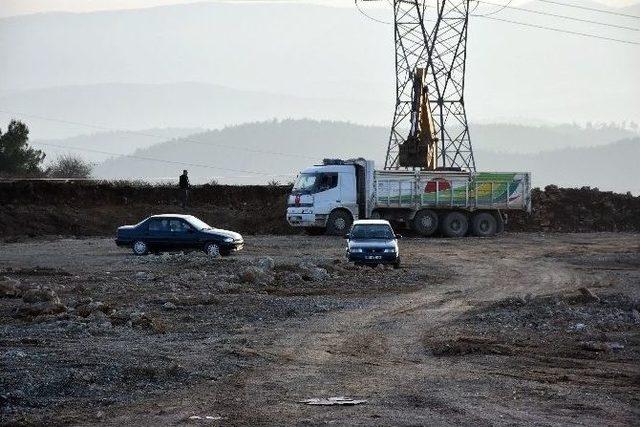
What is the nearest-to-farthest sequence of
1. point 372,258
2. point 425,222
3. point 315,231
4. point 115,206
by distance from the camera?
point 372,258 < point 425,222 < point 315,231 < point 115,206

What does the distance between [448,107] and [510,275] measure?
30.2 meters

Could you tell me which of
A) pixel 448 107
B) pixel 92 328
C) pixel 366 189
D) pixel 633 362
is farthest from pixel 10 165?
pixel 633 362

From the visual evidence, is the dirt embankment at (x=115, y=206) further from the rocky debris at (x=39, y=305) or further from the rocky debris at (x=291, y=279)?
the rocky debris at (x=39, y=305)

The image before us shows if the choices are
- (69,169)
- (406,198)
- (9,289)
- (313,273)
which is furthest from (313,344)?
(69,169)

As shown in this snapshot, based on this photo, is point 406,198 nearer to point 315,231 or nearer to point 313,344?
point 315,231

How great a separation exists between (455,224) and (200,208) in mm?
14758

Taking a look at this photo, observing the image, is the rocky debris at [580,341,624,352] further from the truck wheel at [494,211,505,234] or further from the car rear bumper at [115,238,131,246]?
the truck wheel at [494,211,505,234]

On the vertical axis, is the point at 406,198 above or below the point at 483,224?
above

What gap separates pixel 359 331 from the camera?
22312 mm

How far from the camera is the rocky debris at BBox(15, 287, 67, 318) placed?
23.8 metres

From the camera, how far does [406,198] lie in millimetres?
52719

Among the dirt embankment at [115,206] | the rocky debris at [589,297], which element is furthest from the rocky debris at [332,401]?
the dirt embankment at [115,206]

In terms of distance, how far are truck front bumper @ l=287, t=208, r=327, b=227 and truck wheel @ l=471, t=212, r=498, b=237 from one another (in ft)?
23.9

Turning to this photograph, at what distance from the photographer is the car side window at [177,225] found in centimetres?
4109
